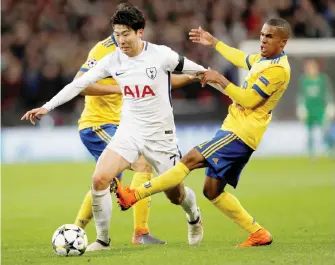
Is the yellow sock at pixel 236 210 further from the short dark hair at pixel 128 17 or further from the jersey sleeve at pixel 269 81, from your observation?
the short dark hair at pixel 128 17

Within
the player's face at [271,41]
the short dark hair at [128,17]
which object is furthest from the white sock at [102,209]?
the player's face at [271,41]

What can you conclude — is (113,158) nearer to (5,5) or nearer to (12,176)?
(12,176)

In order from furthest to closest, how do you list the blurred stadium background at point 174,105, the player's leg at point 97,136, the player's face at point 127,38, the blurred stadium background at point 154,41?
the blurred stadium background at point 154,41
the blurred stadium background at point 174,105
the player's leg at point 97,136
the player's face at point 127,38

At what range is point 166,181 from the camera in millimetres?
7770

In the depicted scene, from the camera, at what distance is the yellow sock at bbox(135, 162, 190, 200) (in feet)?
25.4

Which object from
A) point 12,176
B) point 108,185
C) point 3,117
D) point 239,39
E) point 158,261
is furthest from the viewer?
point 239,39

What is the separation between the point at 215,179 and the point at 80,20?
1582 cm

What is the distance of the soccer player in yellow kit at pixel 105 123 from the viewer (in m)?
8.57

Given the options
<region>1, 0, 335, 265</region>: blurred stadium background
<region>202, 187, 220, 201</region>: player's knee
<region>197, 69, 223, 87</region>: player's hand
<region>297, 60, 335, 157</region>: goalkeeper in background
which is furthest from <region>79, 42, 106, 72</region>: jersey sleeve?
<region>297, 60, 335, 157</region>: goalkeeper in background

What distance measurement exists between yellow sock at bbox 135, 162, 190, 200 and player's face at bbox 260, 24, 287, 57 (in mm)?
1262

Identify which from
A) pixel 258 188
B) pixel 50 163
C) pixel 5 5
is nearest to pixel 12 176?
pixel 50 163

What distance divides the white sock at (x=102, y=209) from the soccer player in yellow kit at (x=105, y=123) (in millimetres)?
666

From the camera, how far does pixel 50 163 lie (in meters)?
20.2

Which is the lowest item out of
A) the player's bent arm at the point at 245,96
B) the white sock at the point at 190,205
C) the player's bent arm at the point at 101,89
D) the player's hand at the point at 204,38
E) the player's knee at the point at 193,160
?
the white sock at the point at 190,205
